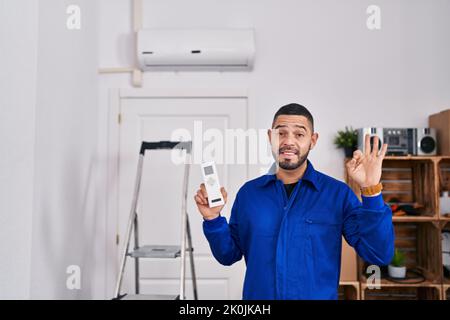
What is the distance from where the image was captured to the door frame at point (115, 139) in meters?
1.43

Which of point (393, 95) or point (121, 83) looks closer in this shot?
point (393, 95)

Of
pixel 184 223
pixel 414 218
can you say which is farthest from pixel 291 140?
pixel 414 218

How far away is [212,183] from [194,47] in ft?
3.70

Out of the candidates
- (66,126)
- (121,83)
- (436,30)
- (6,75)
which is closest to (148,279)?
(66,126)

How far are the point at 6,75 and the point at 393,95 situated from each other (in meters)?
1.26

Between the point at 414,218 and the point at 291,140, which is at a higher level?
the point at 291,140

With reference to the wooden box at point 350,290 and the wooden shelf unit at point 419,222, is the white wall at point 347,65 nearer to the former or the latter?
the wooden shelf unit at point 419,222

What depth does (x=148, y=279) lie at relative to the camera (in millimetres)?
1495

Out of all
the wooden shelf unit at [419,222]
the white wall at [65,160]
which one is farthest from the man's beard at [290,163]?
the wooden shelf unit at [419,222]

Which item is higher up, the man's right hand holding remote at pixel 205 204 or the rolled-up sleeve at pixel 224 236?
the man's right hand holding remote at pixel 205 204

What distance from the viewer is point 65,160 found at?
1.24 m

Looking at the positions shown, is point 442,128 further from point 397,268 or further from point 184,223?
point 184,223

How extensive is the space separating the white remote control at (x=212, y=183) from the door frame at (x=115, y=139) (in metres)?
0.90
